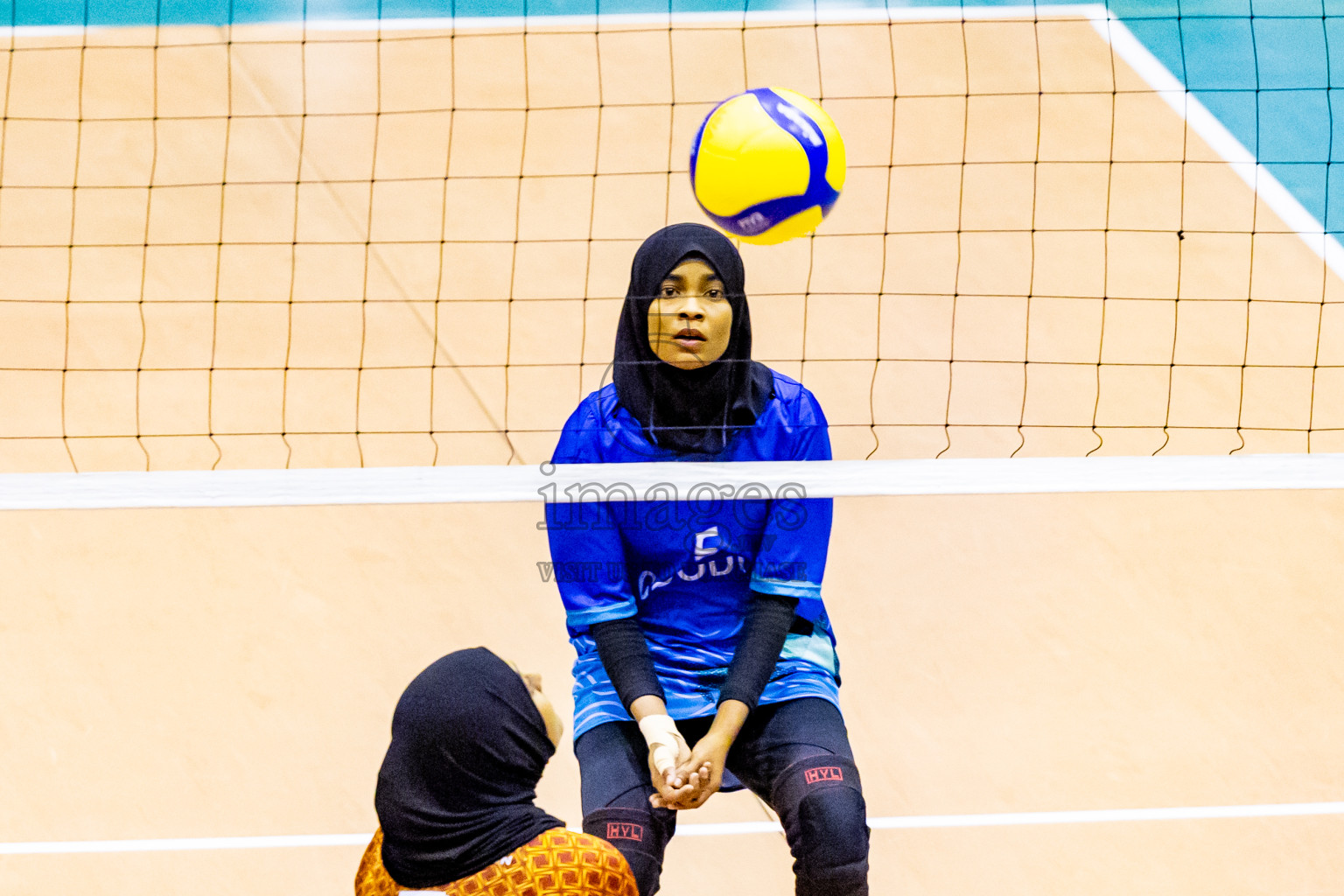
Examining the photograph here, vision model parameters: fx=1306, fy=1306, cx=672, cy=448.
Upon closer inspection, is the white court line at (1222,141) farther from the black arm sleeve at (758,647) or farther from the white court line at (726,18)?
the black arm sleeve at (758,647)

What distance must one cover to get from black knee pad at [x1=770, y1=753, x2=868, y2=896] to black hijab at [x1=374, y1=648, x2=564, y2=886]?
752 millimetres

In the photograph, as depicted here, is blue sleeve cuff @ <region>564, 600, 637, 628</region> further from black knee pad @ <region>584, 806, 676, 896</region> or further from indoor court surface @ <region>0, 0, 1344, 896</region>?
indoor court surface @ <region>0, 0, 1344, 896</region>

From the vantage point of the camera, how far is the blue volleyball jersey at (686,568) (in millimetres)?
3088

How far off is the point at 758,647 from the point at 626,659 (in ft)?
1.00

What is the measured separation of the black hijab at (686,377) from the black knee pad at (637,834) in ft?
2.83

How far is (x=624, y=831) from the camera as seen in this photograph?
2832 millimetres

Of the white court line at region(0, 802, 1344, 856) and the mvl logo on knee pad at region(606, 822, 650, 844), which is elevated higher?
the mvl logo on knee pad at region(606, 822, 650, 844)

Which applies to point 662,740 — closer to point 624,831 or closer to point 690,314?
point 624,831

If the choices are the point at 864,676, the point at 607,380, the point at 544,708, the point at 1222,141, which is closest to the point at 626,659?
the point at 544,708

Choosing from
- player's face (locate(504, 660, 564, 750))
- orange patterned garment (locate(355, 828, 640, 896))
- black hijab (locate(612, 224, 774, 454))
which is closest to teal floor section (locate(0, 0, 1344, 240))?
black hijab (locate(612, 224, 774, 454))

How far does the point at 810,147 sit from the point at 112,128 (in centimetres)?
572

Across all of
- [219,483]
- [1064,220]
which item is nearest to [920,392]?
[1064,220]

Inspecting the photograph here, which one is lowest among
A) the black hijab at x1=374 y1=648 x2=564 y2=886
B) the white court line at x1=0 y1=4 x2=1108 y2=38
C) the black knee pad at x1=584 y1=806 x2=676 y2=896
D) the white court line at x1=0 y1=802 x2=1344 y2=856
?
the white court line at x1=0 y1=802 x2=1344 y2=856

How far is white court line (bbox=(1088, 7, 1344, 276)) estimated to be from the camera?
6938mm
